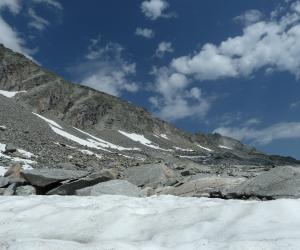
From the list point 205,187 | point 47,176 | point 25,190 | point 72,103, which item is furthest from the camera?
point 72,103

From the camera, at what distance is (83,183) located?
19.3m

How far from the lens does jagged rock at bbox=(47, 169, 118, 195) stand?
19.2 meters

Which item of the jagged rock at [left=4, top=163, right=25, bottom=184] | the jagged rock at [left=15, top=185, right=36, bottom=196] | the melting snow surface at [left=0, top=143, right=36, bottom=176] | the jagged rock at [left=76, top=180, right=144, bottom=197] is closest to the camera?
the jagged rock at [left=76, top=180, right=144, bottom=197]

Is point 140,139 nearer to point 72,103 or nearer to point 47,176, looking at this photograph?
point 72,103

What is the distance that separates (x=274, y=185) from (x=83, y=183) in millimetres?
7726

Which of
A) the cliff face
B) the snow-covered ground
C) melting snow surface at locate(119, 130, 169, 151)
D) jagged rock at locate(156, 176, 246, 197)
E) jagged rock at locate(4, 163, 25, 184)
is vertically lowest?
the snow-covered ground

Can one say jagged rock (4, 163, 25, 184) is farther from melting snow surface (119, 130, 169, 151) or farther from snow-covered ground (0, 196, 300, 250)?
melting snow surface (119, 130, 169, 151)

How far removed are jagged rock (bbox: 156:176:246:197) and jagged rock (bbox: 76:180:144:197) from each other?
66.3 inches

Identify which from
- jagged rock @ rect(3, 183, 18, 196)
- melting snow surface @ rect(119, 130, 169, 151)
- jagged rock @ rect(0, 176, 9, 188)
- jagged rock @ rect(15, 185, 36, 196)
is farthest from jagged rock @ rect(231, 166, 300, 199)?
melting snow surface @ rect(119, 130, 169, 151)

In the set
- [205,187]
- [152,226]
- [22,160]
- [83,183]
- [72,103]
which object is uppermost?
[72,103]

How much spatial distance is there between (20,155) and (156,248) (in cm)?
3291

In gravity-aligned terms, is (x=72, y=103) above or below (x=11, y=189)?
above

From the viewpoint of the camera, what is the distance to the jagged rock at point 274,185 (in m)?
15.3

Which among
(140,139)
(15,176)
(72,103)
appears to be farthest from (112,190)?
(72,103)
